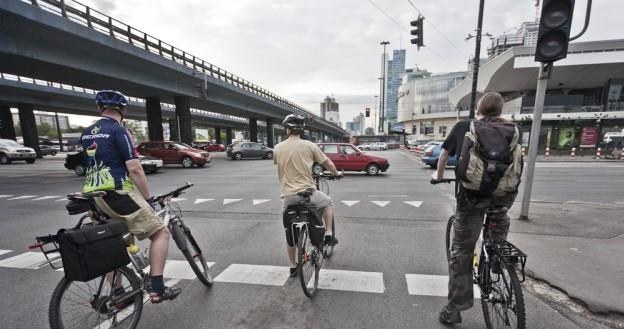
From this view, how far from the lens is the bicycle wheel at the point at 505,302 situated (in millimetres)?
2061

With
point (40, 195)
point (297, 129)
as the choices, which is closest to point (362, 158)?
point (297, 129)

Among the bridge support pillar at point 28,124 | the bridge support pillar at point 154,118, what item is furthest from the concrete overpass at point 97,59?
the bridge support pillar at point 28,124

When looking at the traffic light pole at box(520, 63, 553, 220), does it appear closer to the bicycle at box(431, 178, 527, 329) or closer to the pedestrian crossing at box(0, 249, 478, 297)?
the pedestrian crossing at box(0, 249, 478, 297)

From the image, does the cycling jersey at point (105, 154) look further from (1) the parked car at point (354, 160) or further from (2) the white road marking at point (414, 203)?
(1) the parked car at point (354, 160)

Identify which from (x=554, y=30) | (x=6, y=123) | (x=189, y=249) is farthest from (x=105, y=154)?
(x=6, y=123)

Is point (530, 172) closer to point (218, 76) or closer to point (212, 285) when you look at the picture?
point (212, 285)

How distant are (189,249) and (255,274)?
3.01 feet

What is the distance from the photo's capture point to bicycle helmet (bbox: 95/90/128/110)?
7.89ft

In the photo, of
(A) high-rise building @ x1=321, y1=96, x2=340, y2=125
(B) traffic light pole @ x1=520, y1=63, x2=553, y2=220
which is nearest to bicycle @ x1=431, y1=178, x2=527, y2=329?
(B) traffic light pole @ x1=520, y1=63, x2=553, y2=220

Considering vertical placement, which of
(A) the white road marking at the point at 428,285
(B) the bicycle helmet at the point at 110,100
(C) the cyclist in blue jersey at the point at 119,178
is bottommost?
(A) the white road marking at the point at 428,285

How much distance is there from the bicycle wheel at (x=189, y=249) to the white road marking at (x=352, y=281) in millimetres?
1270

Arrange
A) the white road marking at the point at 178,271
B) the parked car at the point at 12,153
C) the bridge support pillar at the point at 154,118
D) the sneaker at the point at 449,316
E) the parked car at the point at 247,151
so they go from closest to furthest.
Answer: the sneaker at the point at 449,316, the white road marking at the point at 178,271, the parked car at the point at 12,153, the bridge support pillar at the point at 154,118, the parked car at the point at 247,151

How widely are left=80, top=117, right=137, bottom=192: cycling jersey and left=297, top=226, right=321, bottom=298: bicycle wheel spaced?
1.71 metres

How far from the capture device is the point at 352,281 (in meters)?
3.38
